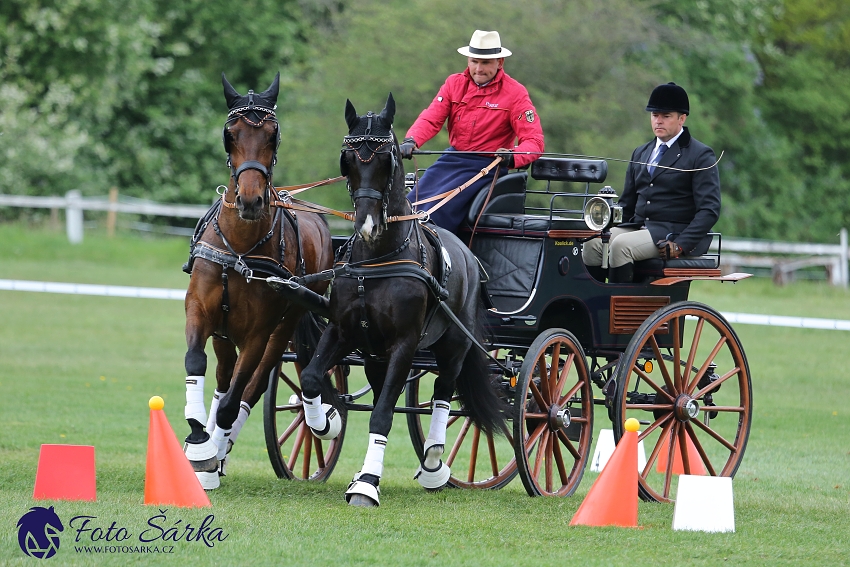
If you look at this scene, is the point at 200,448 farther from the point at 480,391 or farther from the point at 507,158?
the point at 507,158

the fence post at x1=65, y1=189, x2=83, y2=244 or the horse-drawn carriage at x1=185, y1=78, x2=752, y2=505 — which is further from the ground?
the horse-drawn carriage at x1=185, y1=78, x2=752, y2=505

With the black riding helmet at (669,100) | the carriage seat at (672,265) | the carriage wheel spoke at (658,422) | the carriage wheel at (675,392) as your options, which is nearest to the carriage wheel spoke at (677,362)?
the carriage wheel at (675,392)

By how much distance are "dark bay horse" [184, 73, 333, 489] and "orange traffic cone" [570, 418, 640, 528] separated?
2028 millimetres

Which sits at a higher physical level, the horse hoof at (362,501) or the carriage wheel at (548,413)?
the carriage wheel at (548,413)

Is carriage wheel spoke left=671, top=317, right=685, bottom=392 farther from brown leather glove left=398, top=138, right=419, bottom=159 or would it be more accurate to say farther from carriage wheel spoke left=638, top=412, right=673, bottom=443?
brown leather glove left=398, top=138, right=419, bottom=159

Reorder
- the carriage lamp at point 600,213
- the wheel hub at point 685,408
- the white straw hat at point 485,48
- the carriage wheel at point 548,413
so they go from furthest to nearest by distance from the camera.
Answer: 1. the white straw hat at point 485,48
2. the wheel hub at point 685,408
3. the carriage lamp at point 600,213
4. the carriage wheel at point 548,413

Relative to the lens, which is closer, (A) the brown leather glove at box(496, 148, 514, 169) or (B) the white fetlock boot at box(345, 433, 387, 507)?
(B) the white fetlock boot at box(345, 433, 387, 507)

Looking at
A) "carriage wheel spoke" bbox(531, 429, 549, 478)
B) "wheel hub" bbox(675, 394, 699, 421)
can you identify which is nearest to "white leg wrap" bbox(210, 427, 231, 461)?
"carriage wheel spoke" bbox(531, 429, 549, 478)

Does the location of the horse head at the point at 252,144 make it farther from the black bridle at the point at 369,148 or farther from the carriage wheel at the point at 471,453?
the carriage wheel at the point at 471,453

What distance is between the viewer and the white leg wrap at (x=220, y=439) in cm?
711

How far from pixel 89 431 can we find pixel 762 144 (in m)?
25.9

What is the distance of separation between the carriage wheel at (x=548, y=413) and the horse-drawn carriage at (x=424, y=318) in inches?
0.5

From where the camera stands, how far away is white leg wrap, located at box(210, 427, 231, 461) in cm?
711

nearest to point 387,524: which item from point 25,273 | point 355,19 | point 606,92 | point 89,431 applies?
point 89,431
